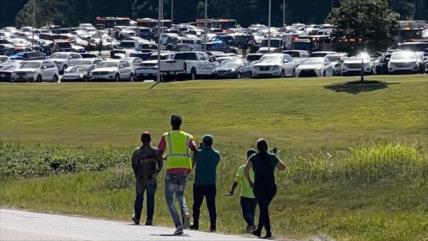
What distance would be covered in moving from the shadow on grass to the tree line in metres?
79.7

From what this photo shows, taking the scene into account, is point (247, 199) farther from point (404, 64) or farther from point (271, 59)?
point (271, 59)

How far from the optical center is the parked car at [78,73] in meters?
71.1

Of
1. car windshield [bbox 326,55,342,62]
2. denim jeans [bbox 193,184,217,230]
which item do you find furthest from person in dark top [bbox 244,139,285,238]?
car windshield [bbox 326,55,342,62]

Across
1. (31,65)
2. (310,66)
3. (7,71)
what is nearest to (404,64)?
(310,66)

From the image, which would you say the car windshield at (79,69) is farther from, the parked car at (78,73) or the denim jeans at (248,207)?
the denim jeans at (248,207)

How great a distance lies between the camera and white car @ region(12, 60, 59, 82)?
69.6 meters

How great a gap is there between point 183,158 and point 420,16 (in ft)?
403

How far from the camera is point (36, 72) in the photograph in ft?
228

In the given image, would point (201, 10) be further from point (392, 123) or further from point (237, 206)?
point (237, 206)

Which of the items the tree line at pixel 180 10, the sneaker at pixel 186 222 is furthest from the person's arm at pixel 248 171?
the tree line at pixel 180 10

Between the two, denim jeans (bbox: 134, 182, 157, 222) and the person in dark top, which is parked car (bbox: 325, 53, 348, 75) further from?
the person in dark top

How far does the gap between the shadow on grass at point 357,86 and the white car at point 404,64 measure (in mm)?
8079

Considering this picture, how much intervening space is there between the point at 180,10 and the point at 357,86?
94.4 metres

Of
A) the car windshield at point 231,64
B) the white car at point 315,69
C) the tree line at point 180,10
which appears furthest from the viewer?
the tree line at point 180,10
